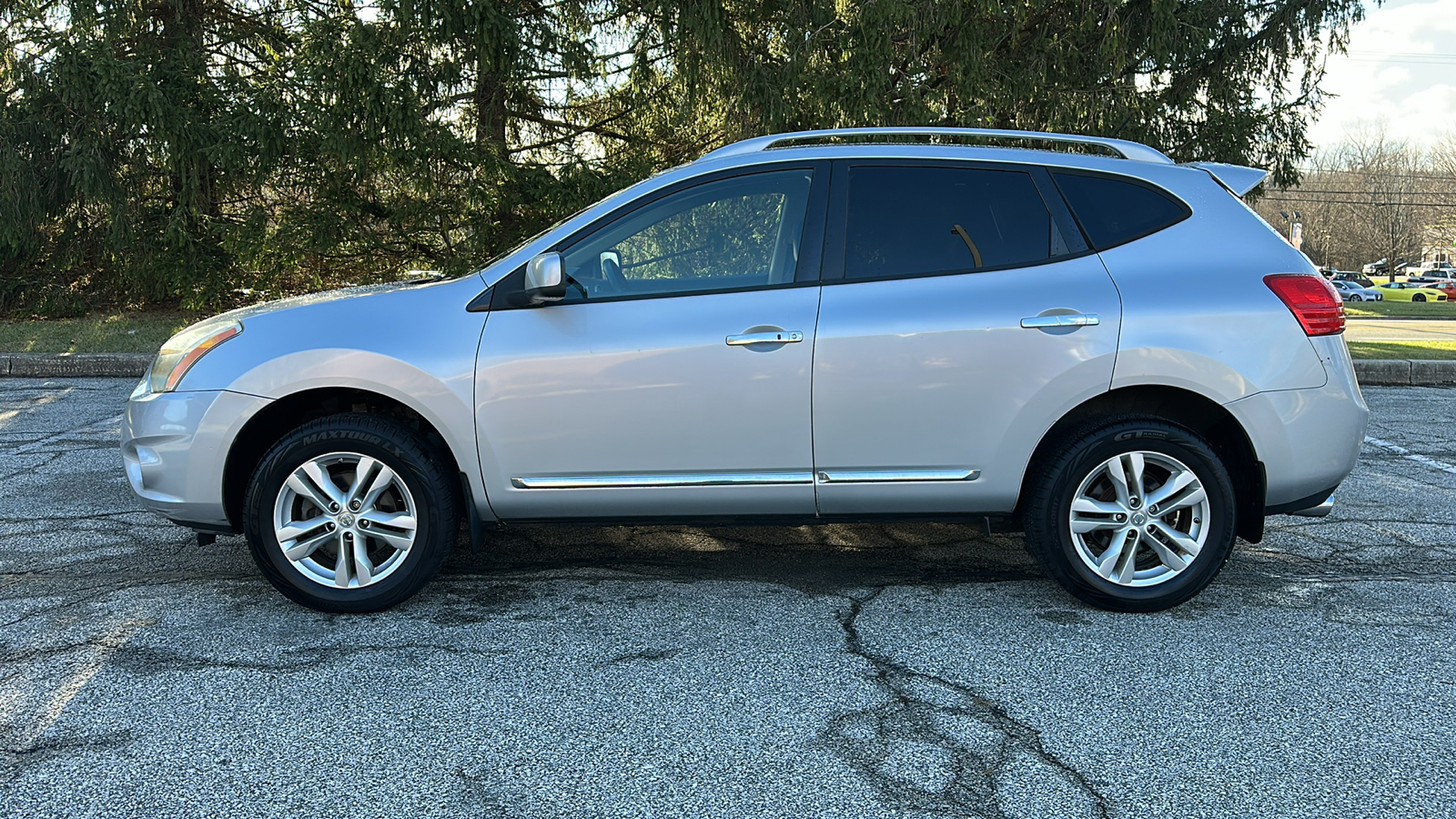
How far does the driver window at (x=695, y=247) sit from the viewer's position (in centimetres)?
418

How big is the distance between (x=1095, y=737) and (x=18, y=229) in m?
13.9

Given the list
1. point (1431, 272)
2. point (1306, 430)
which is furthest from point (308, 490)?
point (1431, 272)

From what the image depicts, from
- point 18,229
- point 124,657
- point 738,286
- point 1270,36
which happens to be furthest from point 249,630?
point 1270,36

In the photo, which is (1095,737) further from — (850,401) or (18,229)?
(18,229)

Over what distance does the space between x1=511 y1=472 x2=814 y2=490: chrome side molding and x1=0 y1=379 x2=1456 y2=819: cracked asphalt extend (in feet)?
1.58

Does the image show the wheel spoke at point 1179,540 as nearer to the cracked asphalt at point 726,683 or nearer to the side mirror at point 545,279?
the cracked asphalt at point 726,683

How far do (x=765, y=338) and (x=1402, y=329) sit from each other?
2255 cm

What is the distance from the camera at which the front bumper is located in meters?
4.08

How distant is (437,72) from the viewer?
12.0 m

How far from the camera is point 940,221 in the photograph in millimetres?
4258

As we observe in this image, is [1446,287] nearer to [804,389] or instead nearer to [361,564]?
[804,389]

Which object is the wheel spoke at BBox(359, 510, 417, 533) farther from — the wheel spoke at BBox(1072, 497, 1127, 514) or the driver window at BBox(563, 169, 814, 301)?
the wheel spoke at BBox(1072, 497, 1127, 514)

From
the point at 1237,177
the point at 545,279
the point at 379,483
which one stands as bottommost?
the point at 379,483

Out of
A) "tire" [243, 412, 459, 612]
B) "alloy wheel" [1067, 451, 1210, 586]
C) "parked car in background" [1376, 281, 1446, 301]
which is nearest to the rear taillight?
"alloy wheel" [1067, 451, 1210, 586]
